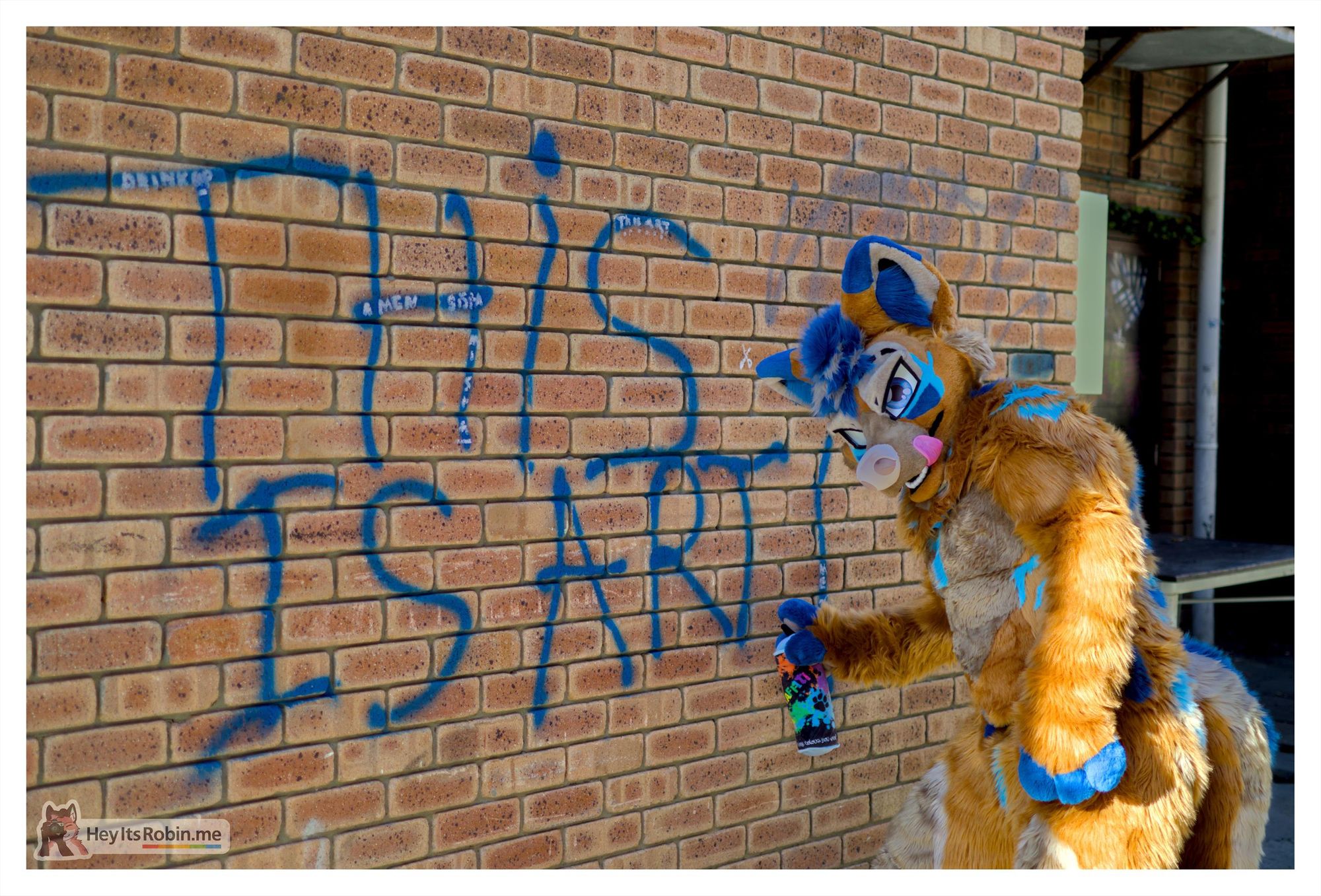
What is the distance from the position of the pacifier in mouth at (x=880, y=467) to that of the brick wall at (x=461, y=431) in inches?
23.2

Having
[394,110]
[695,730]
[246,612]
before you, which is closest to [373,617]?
[246,612]

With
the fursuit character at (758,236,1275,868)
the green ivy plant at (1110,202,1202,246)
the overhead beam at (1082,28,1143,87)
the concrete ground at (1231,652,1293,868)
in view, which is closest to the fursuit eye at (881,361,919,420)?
the fursuit character at (758,236,1275,868)

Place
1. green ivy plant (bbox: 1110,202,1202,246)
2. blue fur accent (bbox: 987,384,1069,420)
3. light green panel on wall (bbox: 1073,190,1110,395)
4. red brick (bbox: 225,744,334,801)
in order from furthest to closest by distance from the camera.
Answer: green ivy plant (bbox: 1110,202,1202,246)
light green panel on wall (bbox: 1073,190,1110,395)
blue fur accent (bbox: 987,384,1069,420)
red brick (bbox: 225,744,334,801)

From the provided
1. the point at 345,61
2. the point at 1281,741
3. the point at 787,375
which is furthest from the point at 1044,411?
the point at 1281,741

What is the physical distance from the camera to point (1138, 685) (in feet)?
7.93

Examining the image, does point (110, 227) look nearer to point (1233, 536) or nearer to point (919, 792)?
point (919, 792)

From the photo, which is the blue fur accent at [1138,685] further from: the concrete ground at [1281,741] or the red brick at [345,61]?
the red brick at [345,61]

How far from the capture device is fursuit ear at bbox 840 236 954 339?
2654mm

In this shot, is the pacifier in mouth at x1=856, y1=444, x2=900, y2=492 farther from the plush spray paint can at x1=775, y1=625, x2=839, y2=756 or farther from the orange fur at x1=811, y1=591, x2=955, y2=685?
the plush spray paint can at x1=775, y1=625, x2=839, y2=756

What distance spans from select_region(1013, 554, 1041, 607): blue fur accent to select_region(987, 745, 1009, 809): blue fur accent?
35 centimetres

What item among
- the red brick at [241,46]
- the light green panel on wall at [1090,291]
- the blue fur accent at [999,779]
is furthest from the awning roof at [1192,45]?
the red brick at [241,46]

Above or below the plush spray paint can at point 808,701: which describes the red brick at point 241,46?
above

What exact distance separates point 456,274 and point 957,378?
1.23 metres

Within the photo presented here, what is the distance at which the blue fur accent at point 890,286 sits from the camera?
2.65 meters
